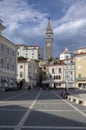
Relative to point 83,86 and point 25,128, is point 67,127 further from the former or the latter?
point 83,86

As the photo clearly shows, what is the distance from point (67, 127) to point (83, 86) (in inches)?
4170

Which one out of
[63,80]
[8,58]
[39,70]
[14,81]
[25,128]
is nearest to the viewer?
[25,128]

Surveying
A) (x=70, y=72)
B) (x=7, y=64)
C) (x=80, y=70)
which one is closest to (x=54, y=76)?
(x=70, y=72)

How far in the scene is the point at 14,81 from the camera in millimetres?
95000

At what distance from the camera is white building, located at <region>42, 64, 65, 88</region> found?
13288 centimetres

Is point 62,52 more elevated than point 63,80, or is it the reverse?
point 62,52

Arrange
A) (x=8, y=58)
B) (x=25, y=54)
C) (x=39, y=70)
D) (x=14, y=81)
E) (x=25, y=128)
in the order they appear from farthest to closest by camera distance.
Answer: (x=25, y=54) < (x=39, y=70) < (x=14, y=81) < (x=8, y=58) < (x=25, y=128)

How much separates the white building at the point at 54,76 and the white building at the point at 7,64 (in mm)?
40520

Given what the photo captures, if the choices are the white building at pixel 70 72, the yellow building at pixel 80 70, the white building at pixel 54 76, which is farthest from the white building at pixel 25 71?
the yellow building at pixel 80 70

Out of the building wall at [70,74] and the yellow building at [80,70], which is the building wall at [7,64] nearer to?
the yellow building at [80,70]

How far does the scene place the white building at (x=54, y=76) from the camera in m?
133

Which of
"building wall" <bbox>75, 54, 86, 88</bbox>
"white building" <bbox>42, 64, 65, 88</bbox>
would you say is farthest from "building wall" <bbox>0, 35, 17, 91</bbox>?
"white building" <bbox>42, 64, 65, 88</bbox>

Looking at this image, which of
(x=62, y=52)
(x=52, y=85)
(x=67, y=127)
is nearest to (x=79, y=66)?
(x=52, y=85)

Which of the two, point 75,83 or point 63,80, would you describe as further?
point 63,80
